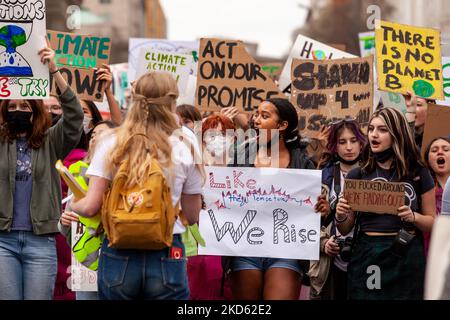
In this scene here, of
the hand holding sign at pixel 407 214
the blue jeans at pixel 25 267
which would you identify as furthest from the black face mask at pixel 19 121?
the hand holding sign at pixel 407 214

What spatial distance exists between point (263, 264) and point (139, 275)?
2109mm

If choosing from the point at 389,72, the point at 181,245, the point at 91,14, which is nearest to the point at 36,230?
the point at 181,245

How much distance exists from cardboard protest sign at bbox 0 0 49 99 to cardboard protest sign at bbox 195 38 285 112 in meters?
2.27

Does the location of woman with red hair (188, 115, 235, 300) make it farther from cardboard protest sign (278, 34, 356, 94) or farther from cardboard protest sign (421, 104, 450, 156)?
cardboard protest sign (278, 34, 356, 94)

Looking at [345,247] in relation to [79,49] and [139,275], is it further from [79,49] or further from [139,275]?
[79,49]

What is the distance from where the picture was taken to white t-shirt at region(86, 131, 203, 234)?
5.53 meters

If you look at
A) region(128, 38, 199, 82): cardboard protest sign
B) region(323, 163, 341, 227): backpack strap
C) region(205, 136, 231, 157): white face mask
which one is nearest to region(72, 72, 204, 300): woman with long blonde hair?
region(323, 163, 341, 227): backpack strap

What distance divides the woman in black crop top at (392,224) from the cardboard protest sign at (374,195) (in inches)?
2.1

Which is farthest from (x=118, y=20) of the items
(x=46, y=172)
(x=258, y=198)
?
(x=46, y=172)

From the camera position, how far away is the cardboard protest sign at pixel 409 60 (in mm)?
9164

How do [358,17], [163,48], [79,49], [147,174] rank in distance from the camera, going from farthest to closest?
[358,17]
[163,48]
[79,49]
[147,174]

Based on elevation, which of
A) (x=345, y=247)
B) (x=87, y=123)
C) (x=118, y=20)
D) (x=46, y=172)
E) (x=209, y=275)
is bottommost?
(x=209, y=275)

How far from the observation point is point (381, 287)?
23.5ft

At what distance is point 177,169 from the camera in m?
5.59
